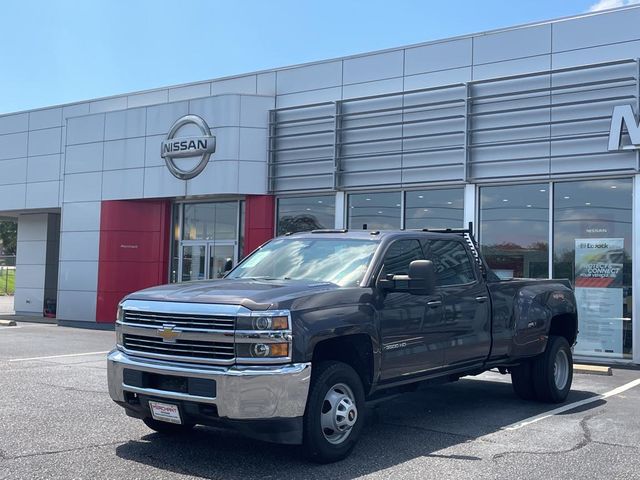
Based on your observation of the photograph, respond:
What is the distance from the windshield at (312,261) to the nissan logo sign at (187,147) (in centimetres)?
1176

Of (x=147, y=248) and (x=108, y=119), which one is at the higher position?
(x=108, y=119)

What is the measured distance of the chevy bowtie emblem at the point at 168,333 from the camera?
19.4 feet

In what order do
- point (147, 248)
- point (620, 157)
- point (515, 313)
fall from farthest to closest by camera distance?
point (147, 248), point (620, 157), point (515, 313)

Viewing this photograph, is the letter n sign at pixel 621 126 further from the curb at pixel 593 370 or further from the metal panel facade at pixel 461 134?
the curb at pixel 593 370

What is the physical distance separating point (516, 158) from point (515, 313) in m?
7.49

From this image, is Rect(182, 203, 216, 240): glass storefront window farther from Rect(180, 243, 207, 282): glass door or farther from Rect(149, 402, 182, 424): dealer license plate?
Rect(149, 402, 182, 424): dealer license plate

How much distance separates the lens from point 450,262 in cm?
797

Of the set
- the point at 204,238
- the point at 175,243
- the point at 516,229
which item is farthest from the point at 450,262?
the point at 175,243

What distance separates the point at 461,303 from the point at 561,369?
2743mm

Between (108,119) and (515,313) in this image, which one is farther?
(108,119)

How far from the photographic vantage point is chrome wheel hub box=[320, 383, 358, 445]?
598 centimetres

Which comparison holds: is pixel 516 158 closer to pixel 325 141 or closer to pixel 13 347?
pixel 325 141

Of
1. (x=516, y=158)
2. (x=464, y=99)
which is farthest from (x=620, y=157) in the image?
(x=464, y=99)

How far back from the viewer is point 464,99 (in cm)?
1591
